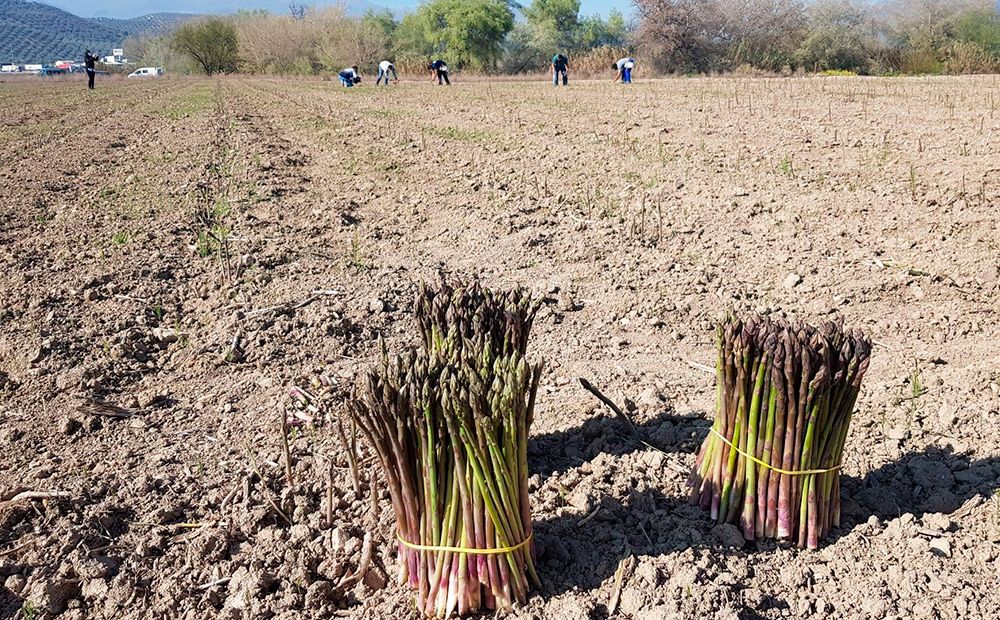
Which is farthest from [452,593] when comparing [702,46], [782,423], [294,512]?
[702,46]

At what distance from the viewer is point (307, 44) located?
8212 centimetres

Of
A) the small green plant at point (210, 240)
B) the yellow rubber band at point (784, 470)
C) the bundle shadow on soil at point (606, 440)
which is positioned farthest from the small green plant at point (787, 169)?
the yellow rubber band at point (784, 470)

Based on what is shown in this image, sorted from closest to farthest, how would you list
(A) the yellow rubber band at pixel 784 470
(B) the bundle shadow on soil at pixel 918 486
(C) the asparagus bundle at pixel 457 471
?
(C) the asparagus bundle at pixel 457 471, (A) the yellow rubber band at pixel 784 470, (B) the bundle shadow on soil at pixel 918 486

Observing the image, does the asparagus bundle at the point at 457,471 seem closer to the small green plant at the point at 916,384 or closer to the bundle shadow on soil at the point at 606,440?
the bundle shadow on soil at the point at 606,440

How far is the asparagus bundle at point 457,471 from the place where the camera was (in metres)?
2.47

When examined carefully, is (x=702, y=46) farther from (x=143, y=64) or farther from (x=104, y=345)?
(x=143, y=64)

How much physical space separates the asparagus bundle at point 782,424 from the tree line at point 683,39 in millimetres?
36054

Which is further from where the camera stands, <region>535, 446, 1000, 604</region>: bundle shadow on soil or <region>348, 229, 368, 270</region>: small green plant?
<region>348, 229, 368, 270</region>: small green plant

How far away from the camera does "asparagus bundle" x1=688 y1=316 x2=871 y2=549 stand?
2.73 meters

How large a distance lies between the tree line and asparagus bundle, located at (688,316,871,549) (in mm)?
36054

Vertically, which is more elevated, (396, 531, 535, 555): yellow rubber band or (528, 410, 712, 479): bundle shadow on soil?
(396, 531, 535, 555): yellow rubber band

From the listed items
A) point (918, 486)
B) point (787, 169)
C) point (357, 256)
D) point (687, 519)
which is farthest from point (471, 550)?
point (787, 169)

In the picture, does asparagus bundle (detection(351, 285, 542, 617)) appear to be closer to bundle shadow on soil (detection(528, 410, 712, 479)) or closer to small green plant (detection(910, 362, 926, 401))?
bundle shadow on soil (detection(528, 410, 712, 479))

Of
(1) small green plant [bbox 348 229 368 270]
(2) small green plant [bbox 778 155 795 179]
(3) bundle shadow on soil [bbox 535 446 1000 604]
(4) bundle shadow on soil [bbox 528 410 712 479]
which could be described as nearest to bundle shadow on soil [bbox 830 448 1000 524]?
(3) bundle shadow on soil [bbox 535 446 1000 604]
